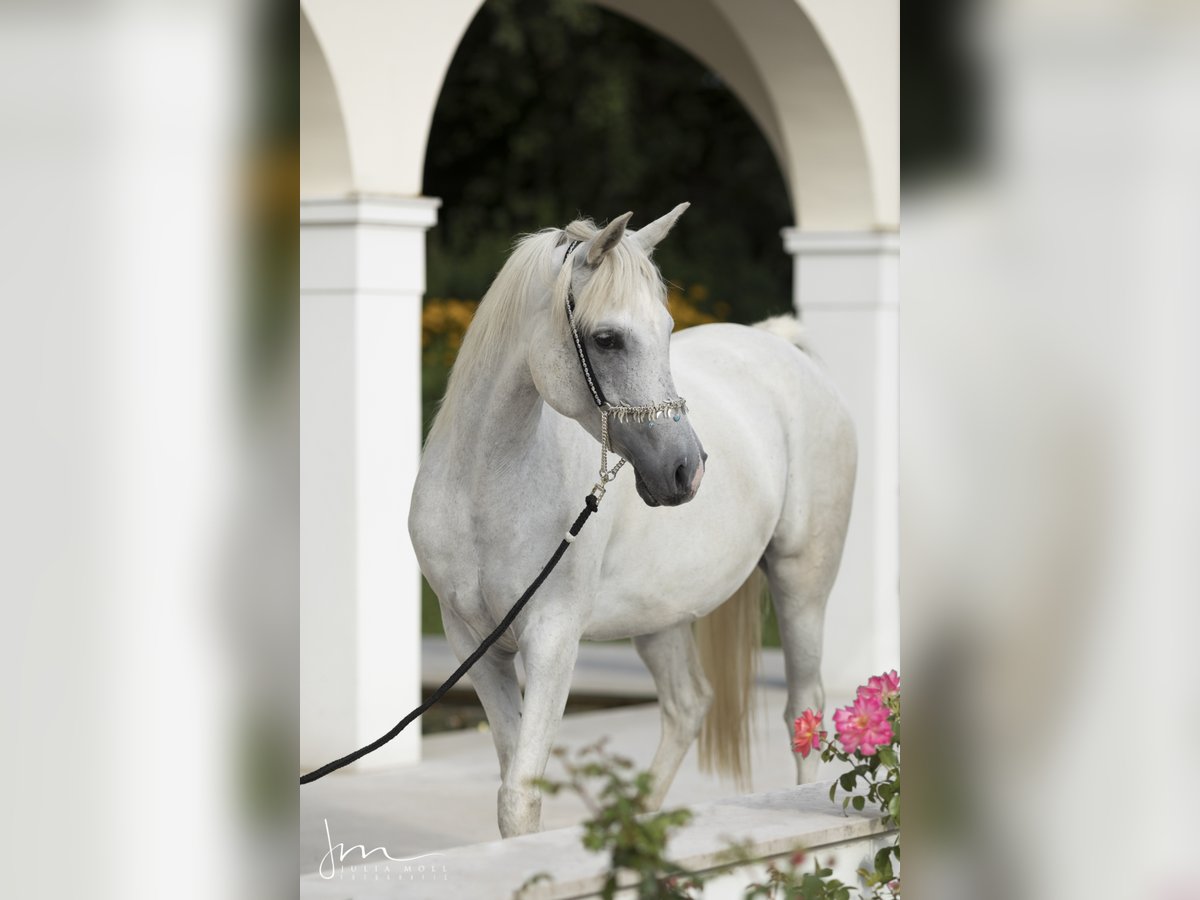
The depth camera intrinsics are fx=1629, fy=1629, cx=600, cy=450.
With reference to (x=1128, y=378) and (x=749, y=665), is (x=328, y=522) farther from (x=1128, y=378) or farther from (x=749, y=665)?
(x=1128, y=378)

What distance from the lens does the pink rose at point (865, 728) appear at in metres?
3.28

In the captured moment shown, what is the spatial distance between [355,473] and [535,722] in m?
2.73

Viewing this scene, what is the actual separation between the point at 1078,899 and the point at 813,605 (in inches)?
111

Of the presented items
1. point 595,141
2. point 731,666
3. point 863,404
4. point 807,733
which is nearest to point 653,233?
point 807,733

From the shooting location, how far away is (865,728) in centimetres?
329

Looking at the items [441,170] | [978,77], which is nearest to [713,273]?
[441,170]

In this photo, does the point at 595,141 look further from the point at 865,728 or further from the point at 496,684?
the point at 865,728

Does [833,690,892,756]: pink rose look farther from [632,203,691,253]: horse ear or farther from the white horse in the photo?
[632,203,691,253]: horse ear

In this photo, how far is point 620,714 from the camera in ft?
24.9

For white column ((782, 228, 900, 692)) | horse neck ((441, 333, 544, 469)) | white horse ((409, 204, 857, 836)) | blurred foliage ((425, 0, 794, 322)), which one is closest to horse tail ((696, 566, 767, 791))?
white horse ((409, 204, 857, 836))

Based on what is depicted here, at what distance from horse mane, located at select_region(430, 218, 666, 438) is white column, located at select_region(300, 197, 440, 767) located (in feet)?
7.82

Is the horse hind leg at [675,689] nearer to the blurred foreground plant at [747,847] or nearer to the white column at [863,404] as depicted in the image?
the blurred foreground plant at [747,847]

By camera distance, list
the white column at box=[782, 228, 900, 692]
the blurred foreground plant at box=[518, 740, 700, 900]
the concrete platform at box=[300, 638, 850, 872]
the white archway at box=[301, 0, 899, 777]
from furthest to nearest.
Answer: the white column at box=[782, 228, 900, 692] → the white archway at box=[301, 0, 899, 777] → the concrete platform at box=[300, 638, 850, 872] → the blurred foreground plant at box=[518, 740, 700, 900]

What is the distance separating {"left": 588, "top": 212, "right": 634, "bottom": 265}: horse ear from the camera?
2.96 metres
